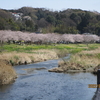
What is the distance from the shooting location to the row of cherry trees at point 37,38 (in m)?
72.8

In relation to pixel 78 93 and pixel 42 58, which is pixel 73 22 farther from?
pixel 78 93

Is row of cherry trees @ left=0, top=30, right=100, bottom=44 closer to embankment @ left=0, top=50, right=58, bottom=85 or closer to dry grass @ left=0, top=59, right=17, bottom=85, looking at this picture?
embankment @ left=0, top=50, right=58, bottom=85

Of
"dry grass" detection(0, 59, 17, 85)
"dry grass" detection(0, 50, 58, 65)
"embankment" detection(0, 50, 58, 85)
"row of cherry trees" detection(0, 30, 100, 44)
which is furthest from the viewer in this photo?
"row of cherry trees" detection(0, 30, 100, 44)

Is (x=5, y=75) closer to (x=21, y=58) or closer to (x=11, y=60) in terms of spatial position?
(x=11, y=60)

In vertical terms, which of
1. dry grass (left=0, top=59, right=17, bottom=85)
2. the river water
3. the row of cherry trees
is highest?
dry grass (left=0, top=59, right=17, bottom=85)

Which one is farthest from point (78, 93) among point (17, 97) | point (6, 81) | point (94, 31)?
point (94, 31)

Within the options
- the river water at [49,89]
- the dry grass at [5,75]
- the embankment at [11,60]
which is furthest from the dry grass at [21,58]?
the dry grass at [5,75]

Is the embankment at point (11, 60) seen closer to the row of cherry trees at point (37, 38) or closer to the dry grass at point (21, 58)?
the dry grass at point (21, 58)

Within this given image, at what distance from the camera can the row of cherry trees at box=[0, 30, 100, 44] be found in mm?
72775

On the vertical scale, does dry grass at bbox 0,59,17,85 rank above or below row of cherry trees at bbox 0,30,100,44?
above

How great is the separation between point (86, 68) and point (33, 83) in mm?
8903

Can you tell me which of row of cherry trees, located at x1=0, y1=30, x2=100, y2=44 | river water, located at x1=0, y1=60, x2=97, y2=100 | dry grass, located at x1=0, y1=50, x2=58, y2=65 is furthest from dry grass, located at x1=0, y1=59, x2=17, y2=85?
row of cherry trees, located at x1=0, y1=30, x2=100, y2=44

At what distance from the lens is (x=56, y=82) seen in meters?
20.8

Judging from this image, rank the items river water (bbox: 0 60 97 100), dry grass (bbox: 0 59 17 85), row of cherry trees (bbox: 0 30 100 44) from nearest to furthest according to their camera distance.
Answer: river water (bbox: 0 60 97 100) → dry grass (bbox: 0 59 17 85) → row of cherry trees (bbox: 0 30 100 44)
